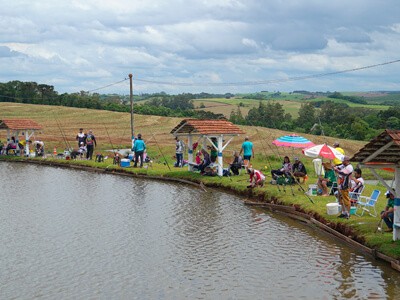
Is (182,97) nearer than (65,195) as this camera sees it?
No

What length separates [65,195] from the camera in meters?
27.8

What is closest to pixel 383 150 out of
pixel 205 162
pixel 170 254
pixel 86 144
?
pixel 170 254

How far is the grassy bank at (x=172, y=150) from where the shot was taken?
18.6 metres

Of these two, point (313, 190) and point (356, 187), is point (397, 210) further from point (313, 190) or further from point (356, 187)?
point (313, 190)

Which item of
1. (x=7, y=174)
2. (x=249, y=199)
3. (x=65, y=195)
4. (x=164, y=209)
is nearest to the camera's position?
(x=164, y=209)

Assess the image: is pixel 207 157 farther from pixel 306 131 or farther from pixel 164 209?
pixel 306 131

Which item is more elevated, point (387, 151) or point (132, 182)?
point (387, 151)

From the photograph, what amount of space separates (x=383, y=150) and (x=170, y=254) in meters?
6.39

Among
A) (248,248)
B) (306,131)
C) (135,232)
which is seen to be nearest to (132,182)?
(135,232)

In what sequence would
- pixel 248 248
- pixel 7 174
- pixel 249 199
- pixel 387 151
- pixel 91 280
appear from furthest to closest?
pixel 7 174 < pixel 249 199 < pixel 248 248 < pixel 387 151 < pixel 91 280

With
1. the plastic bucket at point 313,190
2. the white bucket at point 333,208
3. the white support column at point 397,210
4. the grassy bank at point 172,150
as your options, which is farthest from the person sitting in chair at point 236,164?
the white support column at point 397,210

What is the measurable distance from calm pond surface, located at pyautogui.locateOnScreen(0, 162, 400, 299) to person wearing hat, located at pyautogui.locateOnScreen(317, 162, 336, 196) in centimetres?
244

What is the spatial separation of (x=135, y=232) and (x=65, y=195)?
9044mm

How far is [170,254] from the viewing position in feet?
55.6
